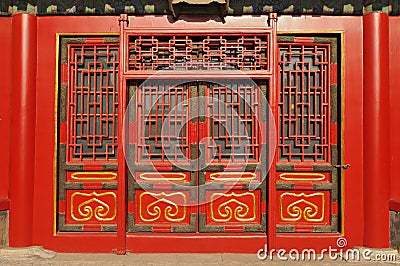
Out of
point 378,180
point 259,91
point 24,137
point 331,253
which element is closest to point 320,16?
point 259,91

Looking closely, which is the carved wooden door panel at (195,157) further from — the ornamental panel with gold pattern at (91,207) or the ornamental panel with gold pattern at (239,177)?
the ornamental panel with gold pattern at (91,207)

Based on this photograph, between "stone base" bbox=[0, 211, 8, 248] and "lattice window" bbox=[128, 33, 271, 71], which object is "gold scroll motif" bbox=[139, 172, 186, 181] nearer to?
"lattice window" bbox=[128, 33, 271, 71]

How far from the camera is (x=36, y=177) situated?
6.34 m

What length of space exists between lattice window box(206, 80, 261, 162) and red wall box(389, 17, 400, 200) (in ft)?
5.77

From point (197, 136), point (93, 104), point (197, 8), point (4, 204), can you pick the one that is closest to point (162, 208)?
point (197, 136)

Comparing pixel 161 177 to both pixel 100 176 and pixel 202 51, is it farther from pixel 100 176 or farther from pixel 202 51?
pixel 202 51

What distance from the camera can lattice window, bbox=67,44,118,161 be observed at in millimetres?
6410

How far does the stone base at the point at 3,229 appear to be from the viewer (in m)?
6.13

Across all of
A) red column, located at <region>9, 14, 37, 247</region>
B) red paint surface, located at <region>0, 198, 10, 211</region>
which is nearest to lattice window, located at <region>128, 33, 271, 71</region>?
red column, located at <region>9, 14, 37, 247</region>

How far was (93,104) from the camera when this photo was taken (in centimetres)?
641

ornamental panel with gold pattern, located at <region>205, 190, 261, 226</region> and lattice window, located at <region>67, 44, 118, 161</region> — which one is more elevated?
lattice window, located at <region>67, 44, 118, 161</region>

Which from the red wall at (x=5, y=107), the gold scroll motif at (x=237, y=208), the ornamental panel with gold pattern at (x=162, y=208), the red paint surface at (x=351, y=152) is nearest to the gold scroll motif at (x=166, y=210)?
the ornamental panel with gold pattern at (x=162, y=208)

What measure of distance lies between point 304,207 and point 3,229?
13.0ft

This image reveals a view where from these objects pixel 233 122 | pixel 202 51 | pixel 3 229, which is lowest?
pixel 3 229
